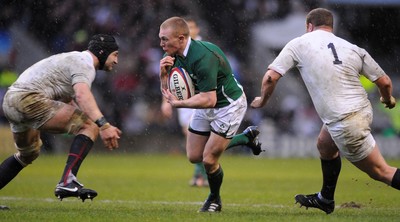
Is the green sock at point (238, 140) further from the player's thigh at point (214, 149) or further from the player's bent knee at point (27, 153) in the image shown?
the player's bent knee at point (27, 153)

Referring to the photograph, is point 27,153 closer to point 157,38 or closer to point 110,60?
point 110,60

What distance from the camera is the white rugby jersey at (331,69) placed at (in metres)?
9.08

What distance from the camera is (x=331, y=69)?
29.8ft

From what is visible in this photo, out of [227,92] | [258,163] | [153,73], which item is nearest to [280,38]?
[153,73]

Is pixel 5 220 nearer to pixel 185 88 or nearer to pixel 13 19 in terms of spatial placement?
pixel 185 88

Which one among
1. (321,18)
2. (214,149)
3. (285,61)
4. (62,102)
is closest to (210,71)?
(285,61)

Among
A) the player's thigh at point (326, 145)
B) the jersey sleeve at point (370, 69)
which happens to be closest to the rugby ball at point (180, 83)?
the player's thigh at point (326, 145)

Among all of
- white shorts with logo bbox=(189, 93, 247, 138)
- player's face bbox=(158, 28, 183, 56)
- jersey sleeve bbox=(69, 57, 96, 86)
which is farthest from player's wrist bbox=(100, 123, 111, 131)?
white shorts with logo bbox=(189, 93, 247, 138)

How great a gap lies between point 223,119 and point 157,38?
15705 millimetres

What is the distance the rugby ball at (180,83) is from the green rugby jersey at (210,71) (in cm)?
6

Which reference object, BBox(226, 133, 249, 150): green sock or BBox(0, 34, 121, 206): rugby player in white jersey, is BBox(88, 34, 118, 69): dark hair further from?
BBox(226, 133, 249, 150): green sock

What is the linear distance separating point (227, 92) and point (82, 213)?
214cm

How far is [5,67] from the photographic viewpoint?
83.7 feet

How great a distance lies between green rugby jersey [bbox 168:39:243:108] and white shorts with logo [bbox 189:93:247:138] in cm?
7
